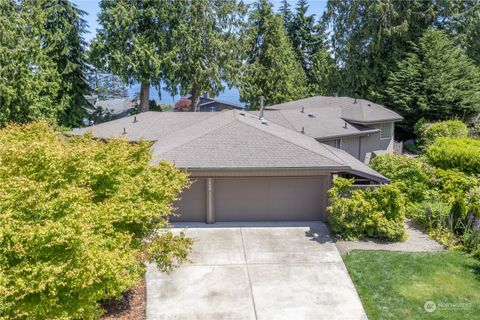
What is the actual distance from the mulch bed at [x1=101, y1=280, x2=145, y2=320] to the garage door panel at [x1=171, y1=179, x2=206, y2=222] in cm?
440

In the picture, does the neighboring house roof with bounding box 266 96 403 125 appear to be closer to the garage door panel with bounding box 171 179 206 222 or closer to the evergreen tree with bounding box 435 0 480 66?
the garage door panel with bounding box 171 179 206 222

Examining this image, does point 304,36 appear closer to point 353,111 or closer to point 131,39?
point 131,39

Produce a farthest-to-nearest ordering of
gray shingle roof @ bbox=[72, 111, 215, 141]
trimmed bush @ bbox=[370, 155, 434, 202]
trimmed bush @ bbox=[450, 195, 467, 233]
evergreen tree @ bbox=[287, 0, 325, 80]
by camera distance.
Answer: evergreen tree @ bbox=[287, 0, 325, 80]
gray shingle roof @ bbox=[72, 111, 215, 141]
trimmed bush @ bbox=[370, 155, 434, 202]
trimmed bush @ bbox=[450, 195, 467, 233]

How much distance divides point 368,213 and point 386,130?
45.3ft

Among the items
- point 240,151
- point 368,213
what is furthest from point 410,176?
point 240,151

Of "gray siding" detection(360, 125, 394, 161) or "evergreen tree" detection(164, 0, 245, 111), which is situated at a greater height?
"evergreen tree" detection(164, 0, 245, 111)

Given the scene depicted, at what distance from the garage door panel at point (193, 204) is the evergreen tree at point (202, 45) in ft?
62.2

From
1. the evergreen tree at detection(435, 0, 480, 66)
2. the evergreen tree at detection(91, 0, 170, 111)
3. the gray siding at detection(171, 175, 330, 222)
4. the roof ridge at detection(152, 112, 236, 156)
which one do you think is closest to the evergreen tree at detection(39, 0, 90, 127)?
the evergreen tree at detection(91, 0, 170, 111)

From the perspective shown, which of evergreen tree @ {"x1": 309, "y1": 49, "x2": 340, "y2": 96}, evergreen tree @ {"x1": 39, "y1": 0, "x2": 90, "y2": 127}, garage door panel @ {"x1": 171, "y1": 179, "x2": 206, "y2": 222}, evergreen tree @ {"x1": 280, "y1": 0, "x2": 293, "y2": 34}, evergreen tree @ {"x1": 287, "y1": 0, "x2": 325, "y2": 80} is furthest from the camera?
evergreen tree @ {"x1": 280, "y1": 0, "x2": 293, "y2": 34}

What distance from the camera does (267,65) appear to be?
37156mm

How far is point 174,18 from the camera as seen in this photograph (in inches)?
1233

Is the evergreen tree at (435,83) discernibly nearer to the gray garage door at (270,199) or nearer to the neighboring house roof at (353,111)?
the neighboring house roof at (353,111)

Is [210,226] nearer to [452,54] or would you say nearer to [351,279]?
[351,279]

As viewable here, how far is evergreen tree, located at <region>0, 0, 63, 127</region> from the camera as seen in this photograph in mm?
23219
